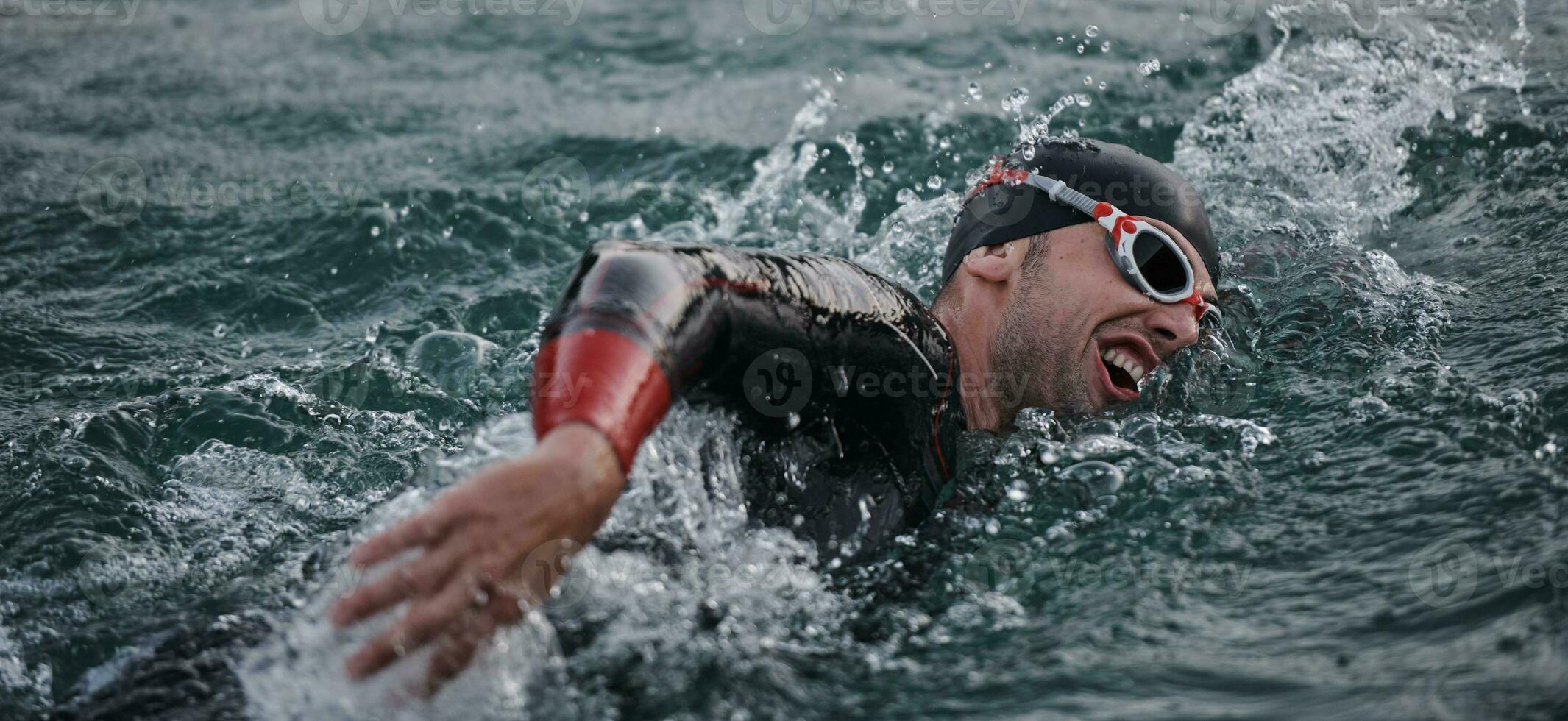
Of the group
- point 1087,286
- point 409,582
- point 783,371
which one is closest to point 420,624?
point 409,582

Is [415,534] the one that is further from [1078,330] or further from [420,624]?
[1078,330]

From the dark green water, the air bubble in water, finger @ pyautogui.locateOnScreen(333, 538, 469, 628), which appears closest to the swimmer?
finger @ pyautogui.locateOnScreen(333, 538, 469, 628)

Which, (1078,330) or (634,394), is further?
(1078,330)

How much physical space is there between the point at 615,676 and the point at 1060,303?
5.99ft

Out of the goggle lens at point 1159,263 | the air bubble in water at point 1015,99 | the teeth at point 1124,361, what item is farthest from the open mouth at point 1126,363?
the air bubble in water at point 1015,99

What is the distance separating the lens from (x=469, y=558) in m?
2.29

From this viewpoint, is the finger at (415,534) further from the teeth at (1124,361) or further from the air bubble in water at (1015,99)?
the air bubble in water at (1015,99)

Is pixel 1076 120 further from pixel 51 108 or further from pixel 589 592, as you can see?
pixel 51 108

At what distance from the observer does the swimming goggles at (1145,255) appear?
3688mm

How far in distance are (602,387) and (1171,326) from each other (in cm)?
203

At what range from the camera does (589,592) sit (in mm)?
2807

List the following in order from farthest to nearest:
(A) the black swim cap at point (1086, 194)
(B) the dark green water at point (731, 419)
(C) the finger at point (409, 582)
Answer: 1. (A) the black swim cap at point (1086, 194)
2. (B) the dark green water at point (731, 419)
3. (C) the finger at point (409, 582)

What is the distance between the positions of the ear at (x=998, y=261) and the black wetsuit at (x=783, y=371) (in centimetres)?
41

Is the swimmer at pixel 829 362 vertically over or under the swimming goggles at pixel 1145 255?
under
